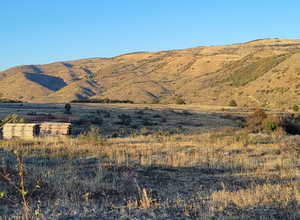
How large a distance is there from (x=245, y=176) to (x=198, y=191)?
7.09 feet

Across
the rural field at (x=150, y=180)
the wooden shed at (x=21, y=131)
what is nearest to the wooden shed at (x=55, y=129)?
the wooden shed at (x=21, y=131)

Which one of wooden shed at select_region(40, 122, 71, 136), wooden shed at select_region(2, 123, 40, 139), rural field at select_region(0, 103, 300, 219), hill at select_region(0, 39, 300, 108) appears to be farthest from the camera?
hill at select_region(0, 39, 300, 108)

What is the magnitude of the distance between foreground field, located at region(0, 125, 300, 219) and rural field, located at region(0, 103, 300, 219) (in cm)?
2

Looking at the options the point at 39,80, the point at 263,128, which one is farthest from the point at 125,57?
the point at 263,128

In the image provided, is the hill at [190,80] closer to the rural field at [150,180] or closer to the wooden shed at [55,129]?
the wooden shed at [55,129]

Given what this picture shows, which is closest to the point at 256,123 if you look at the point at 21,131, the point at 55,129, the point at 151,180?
the point at 55,129

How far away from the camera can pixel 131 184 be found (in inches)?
326

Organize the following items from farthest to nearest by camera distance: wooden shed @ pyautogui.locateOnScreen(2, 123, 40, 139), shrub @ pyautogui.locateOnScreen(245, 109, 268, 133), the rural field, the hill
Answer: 1. the hill
2. shrub @ pyautogui.locateOnScreen(245, 109, 268, 133)
3. wooden shed @ pyautogui.locateOnScreen(2, 123, 40, 139)
4. the rural field

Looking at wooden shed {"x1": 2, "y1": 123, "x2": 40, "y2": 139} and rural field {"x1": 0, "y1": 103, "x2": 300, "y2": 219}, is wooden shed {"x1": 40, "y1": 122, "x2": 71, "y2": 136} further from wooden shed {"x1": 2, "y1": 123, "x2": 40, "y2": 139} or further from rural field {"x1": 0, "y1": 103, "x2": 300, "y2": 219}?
rural field {"x1": 0, "y1": 103, "x2": 300, "y2": 219}

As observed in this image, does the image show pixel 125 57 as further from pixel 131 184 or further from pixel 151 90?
pixel 131 184

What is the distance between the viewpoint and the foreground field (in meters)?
6.11

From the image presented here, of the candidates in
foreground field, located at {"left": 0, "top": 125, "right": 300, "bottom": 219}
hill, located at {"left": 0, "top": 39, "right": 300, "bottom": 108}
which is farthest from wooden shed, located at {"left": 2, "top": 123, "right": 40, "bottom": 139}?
hill, located at {"left": 0, "top": 39, "right": 300, "bottom": 108}

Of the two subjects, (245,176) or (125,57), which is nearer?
(245,176)

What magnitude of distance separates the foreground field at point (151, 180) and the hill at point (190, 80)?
5004 centimetres
